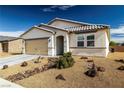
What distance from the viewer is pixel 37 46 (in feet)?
55.3

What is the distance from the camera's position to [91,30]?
44.4 ft

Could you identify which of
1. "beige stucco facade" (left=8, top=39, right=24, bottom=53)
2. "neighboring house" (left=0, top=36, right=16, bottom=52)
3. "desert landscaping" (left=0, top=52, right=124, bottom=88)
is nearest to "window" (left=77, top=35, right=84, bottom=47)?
"desert landscaping" (left=0, top=52, right=124, bottom=88)

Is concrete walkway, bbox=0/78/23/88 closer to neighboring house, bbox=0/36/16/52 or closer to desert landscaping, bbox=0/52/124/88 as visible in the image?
desert landscaping, bbox=0/52/124/88

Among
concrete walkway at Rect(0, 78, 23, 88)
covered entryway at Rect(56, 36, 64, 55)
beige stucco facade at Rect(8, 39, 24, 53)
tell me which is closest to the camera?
concrete walkway at Rect(0, 78, 23, 88)

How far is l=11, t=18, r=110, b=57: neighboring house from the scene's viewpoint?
13.3m

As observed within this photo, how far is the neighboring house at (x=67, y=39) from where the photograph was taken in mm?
13266

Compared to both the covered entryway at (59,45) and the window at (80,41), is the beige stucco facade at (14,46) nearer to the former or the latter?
the covered entryway at (59,45)

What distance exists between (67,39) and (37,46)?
372 cm

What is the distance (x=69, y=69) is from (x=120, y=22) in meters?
5.28

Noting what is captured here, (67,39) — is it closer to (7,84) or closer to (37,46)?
(37,46)

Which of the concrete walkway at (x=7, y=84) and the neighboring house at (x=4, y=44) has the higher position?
the neighboring house at (x=4, y=44)

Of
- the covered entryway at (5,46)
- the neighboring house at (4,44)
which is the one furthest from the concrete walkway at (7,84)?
the covered entryway at (5,46)
